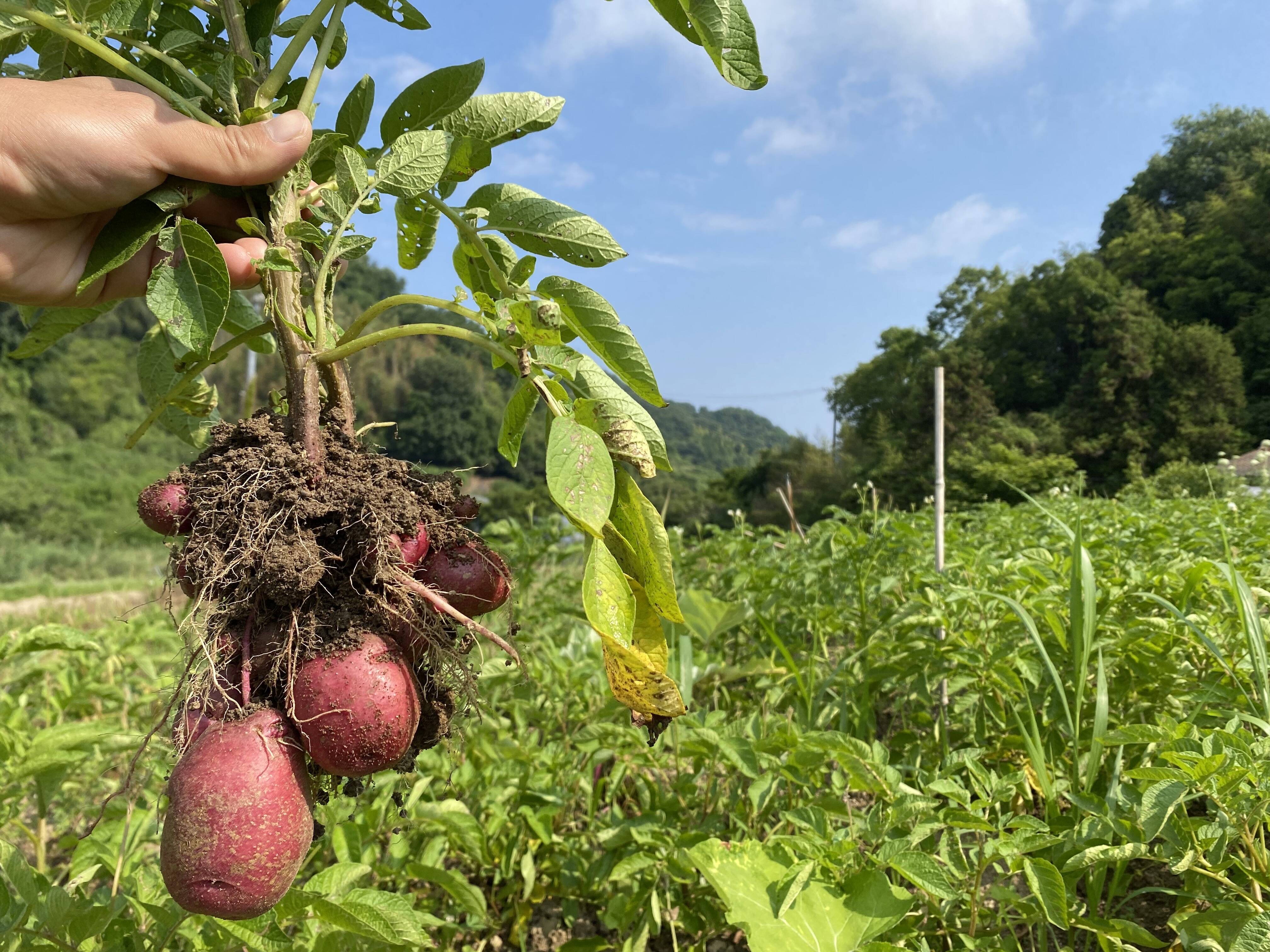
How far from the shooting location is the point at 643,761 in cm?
174

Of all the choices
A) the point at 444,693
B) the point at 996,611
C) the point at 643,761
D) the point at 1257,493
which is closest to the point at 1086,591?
the point at 996,611

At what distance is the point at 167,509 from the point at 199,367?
211mm

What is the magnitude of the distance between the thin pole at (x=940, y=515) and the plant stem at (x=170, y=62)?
190cm

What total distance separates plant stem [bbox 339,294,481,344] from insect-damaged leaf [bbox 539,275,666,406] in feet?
0.49

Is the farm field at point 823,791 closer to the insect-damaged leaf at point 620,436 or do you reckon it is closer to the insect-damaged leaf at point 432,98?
the insect-damaged leaf at point 620,436

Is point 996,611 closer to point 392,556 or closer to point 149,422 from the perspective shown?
point 392,556

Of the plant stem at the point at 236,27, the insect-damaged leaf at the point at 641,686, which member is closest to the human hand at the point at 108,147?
the plant stem at the point at 236,27

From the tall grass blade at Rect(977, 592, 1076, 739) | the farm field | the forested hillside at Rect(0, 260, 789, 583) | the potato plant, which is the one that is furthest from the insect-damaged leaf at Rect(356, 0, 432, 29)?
the forested hillside at Rect(0, 260, 789, 583)

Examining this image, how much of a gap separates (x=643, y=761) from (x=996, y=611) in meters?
1.05

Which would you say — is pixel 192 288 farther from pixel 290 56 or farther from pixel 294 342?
pixel 290 56

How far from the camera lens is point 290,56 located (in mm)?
979

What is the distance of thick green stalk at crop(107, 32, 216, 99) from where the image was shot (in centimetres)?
94

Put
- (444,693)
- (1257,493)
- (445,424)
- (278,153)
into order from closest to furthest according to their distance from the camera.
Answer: (278,153), (444,693), (1257,493), (445,424)

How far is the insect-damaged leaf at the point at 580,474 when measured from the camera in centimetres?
72
